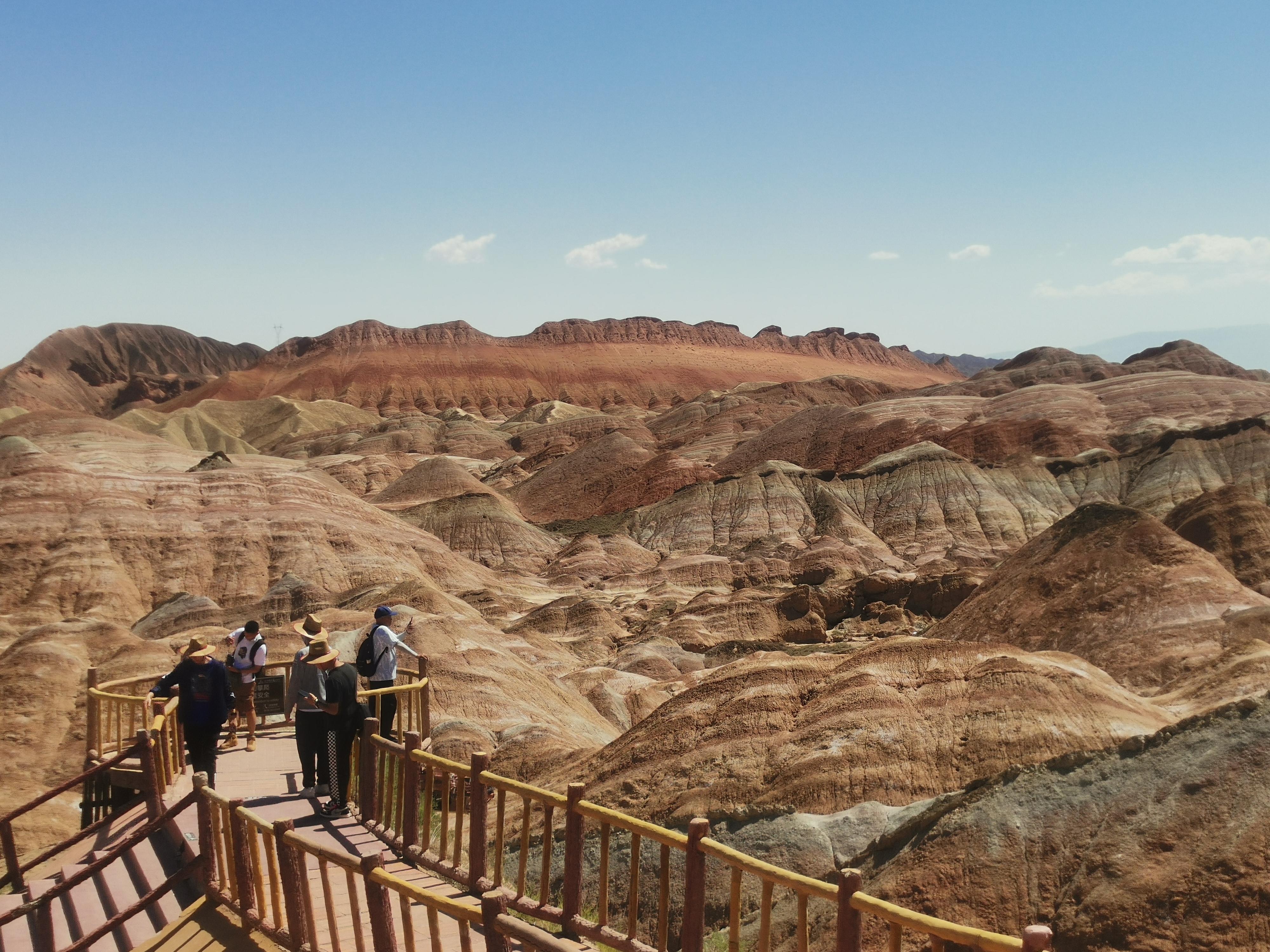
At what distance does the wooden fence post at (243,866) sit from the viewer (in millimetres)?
9102

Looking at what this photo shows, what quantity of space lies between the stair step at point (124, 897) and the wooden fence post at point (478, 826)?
3.69 m

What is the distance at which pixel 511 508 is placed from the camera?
75000 millimetres

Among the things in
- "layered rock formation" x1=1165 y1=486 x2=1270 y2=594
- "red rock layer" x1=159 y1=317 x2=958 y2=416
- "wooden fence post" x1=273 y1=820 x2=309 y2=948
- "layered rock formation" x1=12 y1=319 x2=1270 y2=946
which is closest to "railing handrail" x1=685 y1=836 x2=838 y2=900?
"wooden fence post" x1=273 y1=820 x2=309 y2=948

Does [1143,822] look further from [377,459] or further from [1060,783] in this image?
[377,459]

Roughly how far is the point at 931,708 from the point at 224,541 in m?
37.5

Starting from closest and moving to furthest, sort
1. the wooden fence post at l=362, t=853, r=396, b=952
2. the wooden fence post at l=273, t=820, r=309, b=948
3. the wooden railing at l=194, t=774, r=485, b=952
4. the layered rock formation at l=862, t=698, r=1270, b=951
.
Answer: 1. the wooden railing at l=194, t=774, r=485, b=952
2. the wooden fence post at l=362, t=853, r=396, b=952
3. the wooden fence post at l=273, t=820, r=309, b=948
4. the layered rock formation at l=862, t=698, r=1270, b=951

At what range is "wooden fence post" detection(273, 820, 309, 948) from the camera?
8.22 meters

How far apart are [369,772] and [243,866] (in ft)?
5.59

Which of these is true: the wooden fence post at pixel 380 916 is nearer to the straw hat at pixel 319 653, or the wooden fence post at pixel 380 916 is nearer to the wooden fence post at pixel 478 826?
the wooden fence post at pixel 478 826

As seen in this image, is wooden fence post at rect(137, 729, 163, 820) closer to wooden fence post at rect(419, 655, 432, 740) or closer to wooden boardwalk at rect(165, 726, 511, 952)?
wooden boardwalk at rect(165, 726, 511, 952)

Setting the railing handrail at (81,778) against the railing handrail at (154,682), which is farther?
the railing handrail at (154,682)

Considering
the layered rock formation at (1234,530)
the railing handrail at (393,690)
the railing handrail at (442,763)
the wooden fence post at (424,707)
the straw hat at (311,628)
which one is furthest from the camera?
the layered rock formation at (1234,530)

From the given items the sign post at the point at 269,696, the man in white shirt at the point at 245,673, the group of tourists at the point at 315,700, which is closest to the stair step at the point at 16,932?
the group of tourists at the point at 315,700

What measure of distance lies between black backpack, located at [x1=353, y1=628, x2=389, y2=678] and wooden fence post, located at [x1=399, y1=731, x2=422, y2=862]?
3.02m
